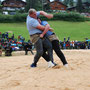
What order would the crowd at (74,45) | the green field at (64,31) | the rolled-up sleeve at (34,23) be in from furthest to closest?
1. the green field at (64,31)
2. the crowd at (74,45)
3. the rolled-up sleeve at (34,23)

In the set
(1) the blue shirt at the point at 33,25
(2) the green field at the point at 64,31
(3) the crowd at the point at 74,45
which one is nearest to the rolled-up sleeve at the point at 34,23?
(1) the blue shirt at the point at 33,25

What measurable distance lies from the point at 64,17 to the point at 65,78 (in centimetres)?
4759

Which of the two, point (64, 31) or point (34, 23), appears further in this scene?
point (64, 31)

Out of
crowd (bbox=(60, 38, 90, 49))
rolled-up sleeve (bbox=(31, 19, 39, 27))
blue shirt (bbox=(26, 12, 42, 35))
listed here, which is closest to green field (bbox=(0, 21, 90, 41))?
crowd (bbox=(60, 38, 90, 49))

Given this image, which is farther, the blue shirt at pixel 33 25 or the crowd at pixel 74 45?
the crowd at pixel 74 45

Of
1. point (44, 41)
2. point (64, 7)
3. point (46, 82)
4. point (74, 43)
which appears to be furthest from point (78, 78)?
point (64, 7)

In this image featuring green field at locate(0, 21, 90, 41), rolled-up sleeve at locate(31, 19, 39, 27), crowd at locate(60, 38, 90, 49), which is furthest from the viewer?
green field at locate(0, 21, 90, 41)

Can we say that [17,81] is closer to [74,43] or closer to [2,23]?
[74,43]

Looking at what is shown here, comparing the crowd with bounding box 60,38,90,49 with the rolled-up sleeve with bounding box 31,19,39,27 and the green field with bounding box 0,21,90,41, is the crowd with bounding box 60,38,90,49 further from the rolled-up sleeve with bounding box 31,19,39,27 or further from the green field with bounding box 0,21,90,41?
the rolled-up sleeve with bounding box 31,19,39,27

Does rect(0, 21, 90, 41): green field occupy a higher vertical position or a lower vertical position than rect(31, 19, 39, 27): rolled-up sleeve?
lower

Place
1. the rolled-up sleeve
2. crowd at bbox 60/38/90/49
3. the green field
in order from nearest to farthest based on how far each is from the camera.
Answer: the rolled-up sleeve → crowd at bbox 60/38/90/49 → the green field

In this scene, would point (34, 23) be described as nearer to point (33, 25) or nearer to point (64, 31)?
point (33, 25)

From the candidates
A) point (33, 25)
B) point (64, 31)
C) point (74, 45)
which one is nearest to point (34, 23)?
point (33, 25)

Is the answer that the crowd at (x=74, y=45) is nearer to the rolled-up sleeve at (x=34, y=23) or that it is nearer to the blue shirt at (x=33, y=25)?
the blue shirt at (x=33, y=25)
